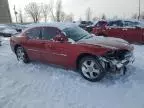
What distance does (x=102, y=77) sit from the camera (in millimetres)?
5492

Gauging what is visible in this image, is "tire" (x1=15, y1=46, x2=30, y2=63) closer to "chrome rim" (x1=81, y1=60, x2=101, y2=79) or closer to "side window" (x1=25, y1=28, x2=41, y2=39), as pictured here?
"side window" (x1=25, y1=28, x2=41, y2=39)

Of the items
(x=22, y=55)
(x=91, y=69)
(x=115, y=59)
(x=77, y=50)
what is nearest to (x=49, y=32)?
(x=77, y=50)

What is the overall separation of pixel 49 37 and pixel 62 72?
1166 millimetres

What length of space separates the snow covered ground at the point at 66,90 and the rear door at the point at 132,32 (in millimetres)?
4576

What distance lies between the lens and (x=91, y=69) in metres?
5.59

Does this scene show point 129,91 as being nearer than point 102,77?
→ Yes

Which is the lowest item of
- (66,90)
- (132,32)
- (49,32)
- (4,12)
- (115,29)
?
(66,90)

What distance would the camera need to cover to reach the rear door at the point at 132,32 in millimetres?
11109

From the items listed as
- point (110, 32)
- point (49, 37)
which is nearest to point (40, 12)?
point (110, 32)

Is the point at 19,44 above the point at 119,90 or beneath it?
above

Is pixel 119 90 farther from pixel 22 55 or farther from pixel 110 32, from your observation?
pixel 110 32

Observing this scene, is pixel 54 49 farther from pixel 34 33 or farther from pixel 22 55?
pixel 22 55

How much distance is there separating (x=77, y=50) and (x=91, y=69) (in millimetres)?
644

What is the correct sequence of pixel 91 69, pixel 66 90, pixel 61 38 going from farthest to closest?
pixel 61 38
pixel 91 69
pixel 66 90
